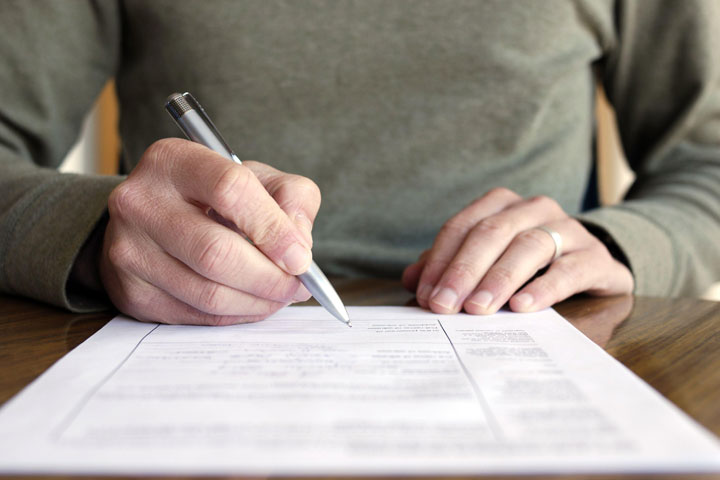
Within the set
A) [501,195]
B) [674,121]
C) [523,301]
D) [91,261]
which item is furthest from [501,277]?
[674,121]

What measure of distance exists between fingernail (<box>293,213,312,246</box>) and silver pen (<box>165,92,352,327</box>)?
0.07 feet

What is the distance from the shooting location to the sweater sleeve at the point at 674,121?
2.33 ft

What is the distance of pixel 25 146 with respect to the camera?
0.86 meters

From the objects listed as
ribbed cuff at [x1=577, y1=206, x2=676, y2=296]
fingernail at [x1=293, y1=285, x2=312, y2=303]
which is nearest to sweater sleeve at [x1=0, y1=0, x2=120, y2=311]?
fingernail at [x1=293, y1=285, x2=312, y2=303]

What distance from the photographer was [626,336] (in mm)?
438

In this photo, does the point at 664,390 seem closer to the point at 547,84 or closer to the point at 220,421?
the point at 220,421

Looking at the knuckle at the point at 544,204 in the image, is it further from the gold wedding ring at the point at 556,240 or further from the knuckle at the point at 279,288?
the knuckle at the point at 279,288

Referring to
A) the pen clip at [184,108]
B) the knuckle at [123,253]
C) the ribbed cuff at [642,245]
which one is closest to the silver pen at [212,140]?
the pen clip at [184,108]

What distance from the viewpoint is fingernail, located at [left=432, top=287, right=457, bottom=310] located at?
0.48 metres

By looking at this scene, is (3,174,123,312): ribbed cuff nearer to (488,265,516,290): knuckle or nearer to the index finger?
the index finger

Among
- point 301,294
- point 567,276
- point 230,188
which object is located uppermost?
point 230,188

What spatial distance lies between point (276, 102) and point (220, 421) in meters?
0.62

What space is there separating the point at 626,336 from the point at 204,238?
13.2 inches

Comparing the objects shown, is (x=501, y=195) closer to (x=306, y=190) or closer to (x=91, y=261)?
(x=306, y=190)
